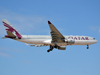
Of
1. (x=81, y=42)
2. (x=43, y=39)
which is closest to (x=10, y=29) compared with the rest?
(x=43, y=39)

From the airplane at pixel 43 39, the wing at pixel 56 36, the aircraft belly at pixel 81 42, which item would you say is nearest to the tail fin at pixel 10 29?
the airplane at pixel 43 39

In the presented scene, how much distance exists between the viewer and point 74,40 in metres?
71.7

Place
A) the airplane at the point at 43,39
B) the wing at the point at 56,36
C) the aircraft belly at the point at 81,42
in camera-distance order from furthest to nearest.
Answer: the aircraft belly at the point at 81,42, the airplane at the point at 43,39, the wing at the point at 56,36

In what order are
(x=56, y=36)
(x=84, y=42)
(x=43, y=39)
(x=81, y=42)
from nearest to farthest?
1. (x=56, y=36)
2. (x=43, y=39)
3. (x=81, y=42)
4. (x=84, y=42)

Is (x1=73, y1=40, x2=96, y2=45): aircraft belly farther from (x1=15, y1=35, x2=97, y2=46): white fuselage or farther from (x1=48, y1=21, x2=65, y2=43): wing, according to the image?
(x1=48, y1=21, x2=65, y2=43): wing

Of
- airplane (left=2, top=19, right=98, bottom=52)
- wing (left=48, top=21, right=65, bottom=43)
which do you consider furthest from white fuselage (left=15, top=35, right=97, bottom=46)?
wing (left=48, top=21, right=65, bottom=43)

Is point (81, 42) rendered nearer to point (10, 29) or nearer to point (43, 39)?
point (43, 39)

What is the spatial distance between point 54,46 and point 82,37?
10.3 meters

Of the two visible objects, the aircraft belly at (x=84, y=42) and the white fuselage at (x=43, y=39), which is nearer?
the white fuselage at (x=43, y=39)

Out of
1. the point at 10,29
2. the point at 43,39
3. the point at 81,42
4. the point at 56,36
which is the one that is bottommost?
the point at 81,42

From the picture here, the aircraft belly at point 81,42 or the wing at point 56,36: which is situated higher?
the wing at point 56,36

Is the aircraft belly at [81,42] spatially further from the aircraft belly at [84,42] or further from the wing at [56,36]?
the wing at [56,36]

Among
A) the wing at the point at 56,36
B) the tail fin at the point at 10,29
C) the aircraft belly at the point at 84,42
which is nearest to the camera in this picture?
the wing at the point at 56,36

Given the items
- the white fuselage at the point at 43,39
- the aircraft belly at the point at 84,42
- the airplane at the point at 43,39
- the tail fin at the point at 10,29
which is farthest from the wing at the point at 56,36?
the tail fin at the point at 10,29
